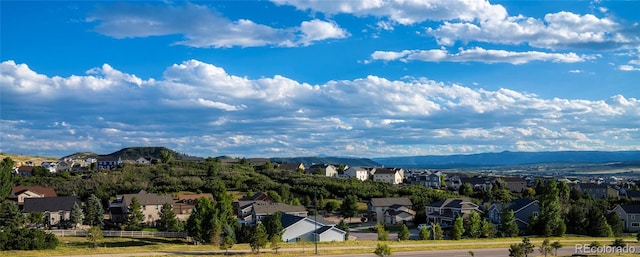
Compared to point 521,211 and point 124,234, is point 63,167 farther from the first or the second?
point 521,211

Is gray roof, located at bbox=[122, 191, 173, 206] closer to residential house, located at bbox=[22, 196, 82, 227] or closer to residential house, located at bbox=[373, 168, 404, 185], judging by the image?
residential house, located at bbox=[22, 196, 82, 227]

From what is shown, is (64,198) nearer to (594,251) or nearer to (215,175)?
(215,175)

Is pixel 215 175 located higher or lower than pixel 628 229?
higher

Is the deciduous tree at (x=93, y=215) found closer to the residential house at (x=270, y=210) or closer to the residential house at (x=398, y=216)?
the residential house at (x=270, y=210)

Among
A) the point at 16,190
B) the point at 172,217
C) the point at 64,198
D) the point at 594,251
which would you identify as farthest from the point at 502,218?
the point at 16,190

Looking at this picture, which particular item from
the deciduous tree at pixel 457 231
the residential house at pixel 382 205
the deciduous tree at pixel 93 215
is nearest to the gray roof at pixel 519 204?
the deciduous tree at pixel 457 231

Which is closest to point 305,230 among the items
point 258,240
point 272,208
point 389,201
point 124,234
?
point 272,208
